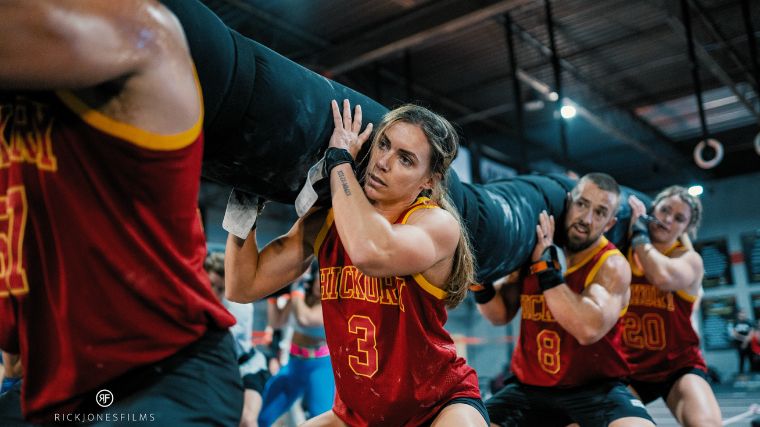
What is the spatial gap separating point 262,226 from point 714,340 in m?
10.6

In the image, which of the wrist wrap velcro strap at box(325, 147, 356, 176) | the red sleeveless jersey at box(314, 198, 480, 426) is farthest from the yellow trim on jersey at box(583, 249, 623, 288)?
the wrist wrap velcro strap at box(325, 147, 356, 176)

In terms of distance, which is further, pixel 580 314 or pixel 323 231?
pixel 580 314

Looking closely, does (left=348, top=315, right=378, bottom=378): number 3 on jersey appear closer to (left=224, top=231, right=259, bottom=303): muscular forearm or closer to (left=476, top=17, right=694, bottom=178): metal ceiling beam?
(left=224, top=231, right=259, bottom=303): muscular forearm

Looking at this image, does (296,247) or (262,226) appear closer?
(296,247)

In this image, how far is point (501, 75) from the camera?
1027 centimetres

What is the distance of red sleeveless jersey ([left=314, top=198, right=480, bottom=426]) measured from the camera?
2135mm

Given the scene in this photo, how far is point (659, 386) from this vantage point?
13.3 feet

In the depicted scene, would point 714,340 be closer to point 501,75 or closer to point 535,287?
point 501,75

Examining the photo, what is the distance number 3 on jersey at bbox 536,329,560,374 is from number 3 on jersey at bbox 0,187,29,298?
8.91 feet

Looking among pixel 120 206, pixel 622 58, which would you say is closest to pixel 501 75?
pixel 622 58

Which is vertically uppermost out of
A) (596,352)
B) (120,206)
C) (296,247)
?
(120,206)

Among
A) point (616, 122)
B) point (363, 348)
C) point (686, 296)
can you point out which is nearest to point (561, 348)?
point (686, 296)

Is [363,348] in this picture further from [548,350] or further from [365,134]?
[548,350]

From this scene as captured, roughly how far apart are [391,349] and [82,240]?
1.23 m
